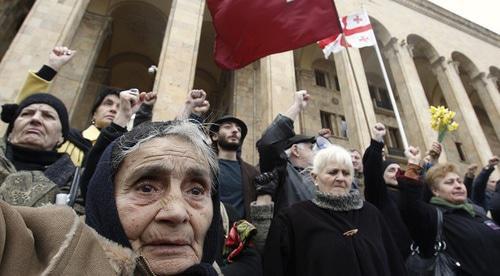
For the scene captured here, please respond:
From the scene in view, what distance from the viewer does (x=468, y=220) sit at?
9.82 feet

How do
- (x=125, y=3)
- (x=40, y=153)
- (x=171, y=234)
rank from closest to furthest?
(x=171, y=234)
(x=40, y=153)
(x=125, y=3)

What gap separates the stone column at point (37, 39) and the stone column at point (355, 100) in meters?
9.02

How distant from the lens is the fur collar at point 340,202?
7.92 ft

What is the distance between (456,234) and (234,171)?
2.35m

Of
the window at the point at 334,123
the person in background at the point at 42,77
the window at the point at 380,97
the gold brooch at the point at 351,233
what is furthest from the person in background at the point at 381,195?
the window at the point at 380,97

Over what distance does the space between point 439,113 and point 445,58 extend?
11294 millimetres

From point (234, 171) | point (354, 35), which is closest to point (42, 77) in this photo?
point (234, 171)

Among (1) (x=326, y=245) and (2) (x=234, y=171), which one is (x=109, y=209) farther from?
(2) (x=234, y=171)

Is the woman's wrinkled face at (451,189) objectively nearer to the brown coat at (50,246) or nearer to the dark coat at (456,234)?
the dark coat at (456,234)

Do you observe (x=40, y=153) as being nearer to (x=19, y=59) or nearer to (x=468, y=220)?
(x=468, y=220)

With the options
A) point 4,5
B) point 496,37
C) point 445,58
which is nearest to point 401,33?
point 445,58

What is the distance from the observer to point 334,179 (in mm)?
2617

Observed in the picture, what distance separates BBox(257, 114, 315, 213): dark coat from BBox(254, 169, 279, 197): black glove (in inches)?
4.8

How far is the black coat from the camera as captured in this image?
2.09 meters
